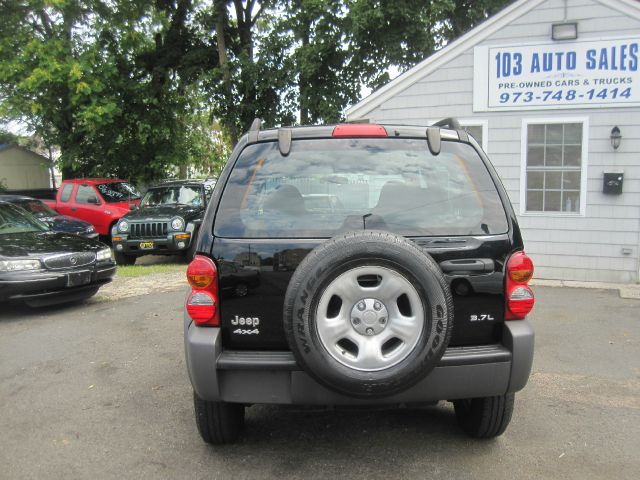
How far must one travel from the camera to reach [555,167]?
868cm

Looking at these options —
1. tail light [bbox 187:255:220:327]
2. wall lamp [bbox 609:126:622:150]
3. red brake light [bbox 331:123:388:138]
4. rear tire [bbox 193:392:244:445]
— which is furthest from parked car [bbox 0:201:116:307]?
wall lamp [bbox 609:126:622:150]

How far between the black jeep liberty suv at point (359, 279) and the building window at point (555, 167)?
612 cm

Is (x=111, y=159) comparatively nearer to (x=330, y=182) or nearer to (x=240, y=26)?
(x=240, y=26)

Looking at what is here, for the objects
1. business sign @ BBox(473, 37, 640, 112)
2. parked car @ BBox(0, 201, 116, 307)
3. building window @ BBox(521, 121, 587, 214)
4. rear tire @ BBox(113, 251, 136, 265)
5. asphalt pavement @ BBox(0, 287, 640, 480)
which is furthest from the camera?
rear tire @ BBox(113, 251, 136, 265)

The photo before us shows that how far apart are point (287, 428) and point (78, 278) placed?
14.2 feet

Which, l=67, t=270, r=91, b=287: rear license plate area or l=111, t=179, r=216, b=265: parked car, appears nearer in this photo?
l=67, t=270, r=91, b=287: rear license plate area

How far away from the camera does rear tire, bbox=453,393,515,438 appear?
322 cm

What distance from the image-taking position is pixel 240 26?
19.5m

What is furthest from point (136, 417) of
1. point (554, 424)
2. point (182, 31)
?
point (182, 31)

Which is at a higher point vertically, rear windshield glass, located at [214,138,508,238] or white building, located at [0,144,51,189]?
white building, located at [0,144,51,189]

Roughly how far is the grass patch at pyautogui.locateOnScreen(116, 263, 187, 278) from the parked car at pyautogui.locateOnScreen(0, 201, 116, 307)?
6.81ft

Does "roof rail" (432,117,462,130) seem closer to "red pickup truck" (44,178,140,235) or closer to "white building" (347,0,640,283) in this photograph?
"white building" (347,0,640,283)

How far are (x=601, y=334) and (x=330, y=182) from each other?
419cm

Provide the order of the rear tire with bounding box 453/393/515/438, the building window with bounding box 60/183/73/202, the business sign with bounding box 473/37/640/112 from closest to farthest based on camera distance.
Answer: the rear tire with bounding box 453/393/515/438, the business sign with bounding box 473/37/640/112, the building window with bounding box 60/183/73/202
